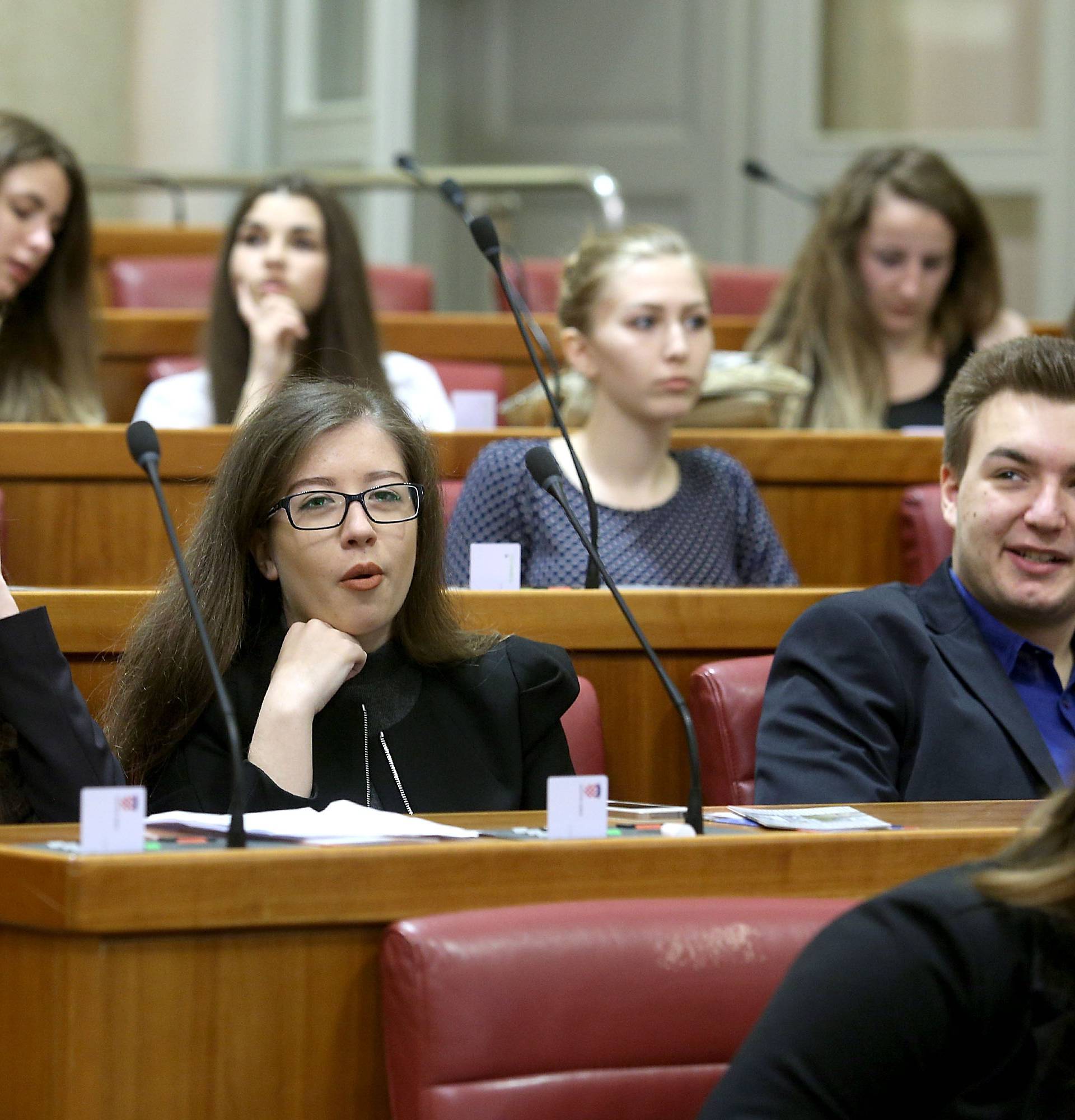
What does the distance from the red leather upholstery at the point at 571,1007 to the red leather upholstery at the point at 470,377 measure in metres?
2.44

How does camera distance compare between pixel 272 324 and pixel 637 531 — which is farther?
pixel 272 324

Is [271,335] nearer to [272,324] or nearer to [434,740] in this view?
[272,324]

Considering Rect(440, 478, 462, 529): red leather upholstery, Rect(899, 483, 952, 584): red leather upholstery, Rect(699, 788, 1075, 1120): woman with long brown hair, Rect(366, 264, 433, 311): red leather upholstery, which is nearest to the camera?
Rect(699, 788, 1075, 1120): woman with long brown hair

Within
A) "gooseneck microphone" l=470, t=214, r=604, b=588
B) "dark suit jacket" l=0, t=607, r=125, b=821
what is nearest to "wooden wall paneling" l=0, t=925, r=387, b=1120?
"dark suit jacket" l=0, t=607, r=125, b=821

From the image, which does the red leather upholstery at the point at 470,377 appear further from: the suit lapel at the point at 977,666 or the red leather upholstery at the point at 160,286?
the suit lapel at the point at 977,666

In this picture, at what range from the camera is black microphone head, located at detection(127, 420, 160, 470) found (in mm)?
1512

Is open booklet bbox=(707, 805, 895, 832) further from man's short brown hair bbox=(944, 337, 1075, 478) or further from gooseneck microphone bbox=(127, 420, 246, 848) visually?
man's short brown hair bbox=(944, 337, 1075, 478)

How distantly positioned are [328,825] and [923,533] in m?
1.49

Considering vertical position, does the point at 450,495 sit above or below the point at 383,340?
below

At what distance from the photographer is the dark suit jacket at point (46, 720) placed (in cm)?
155

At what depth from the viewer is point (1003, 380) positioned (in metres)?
1.89

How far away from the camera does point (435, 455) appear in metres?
1.87

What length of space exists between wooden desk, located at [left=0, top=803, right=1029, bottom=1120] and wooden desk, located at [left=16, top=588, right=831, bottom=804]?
781 mm

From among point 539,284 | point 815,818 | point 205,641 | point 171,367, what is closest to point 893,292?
point 539,284
